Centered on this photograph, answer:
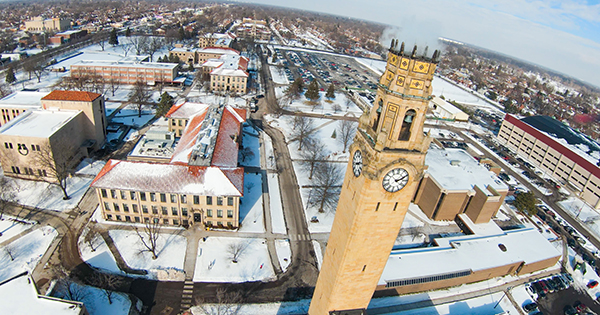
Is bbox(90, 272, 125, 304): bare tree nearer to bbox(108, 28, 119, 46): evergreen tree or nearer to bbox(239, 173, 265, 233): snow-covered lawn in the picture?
bbox(239, 173, 265, 233): snow-covered lawn

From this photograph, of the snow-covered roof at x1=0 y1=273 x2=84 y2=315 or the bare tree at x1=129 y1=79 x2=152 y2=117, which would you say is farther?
the bare tree at x1=129 y1=79 x2=152 y2=117

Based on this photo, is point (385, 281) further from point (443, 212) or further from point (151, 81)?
point (151, 81)

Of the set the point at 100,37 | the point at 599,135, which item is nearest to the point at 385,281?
the point at 599,135

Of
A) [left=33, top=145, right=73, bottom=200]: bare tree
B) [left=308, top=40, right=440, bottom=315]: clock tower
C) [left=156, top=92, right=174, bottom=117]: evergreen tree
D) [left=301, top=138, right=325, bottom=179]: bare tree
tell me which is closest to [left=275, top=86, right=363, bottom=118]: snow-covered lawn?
[left=301, top=138, right=325, bottom=179]: bare tree

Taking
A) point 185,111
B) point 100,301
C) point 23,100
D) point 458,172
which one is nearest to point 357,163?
point 100,301

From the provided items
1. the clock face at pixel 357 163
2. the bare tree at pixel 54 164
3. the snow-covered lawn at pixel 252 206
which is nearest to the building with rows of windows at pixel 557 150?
the snow-covered lawn at pixel 252 206

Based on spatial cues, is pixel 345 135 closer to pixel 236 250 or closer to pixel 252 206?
pixel 252 206

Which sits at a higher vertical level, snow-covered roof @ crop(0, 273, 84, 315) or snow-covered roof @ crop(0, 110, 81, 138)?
snow-covered roof @ crop(0, 110, 81, 138)

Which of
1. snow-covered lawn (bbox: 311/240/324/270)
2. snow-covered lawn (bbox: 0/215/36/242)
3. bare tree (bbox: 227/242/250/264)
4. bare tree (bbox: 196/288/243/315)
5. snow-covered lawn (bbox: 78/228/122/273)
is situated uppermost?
snow-covered lawn (bbox: 311/240/324/270)
